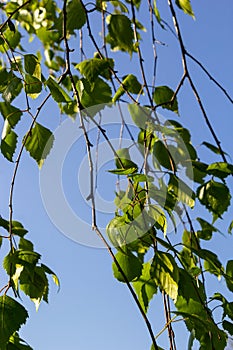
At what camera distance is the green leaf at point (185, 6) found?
1006 millimetres

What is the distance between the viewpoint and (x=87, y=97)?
891mm

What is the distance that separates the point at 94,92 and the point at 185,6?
0.23 meters

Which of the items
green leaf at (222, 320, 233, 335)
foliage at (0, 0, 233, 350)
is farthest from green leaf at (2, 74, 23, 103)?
green leaf at (222, 320, 233, 335)

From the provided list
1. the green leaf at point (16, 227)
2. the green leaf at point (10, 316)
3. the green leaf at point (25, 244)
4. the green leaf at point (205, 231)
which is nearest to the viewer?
the green leaf at point (10, 316)

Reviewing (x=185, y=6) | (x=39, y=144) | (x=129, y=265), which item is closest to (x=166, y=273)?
(x=129, y=265)

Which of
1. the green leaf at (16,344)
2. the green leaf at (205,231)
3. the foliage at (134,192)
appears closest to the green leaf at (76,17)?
→ the foliage at (134,192)

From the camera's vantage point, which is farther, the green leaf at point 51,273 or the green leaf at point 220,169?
the green leaf at point 220,169

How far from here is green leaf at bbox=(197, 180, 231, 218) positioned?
1.00 metres

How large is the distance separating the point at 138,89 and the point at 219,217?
24 cm

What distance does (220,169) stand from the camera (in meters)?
0.93

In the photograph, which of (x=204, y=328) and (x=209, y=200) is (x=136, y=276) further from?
(x=209, y=200)

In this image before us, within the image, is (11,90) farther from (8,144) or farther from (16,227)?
(16,227)

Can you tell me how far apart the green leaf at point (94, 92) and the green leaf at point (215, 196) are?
0.72ft

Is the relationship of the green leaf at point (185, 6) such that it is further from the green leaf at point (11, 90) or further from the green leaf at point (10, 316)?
the green leaf at point (10, 316)
